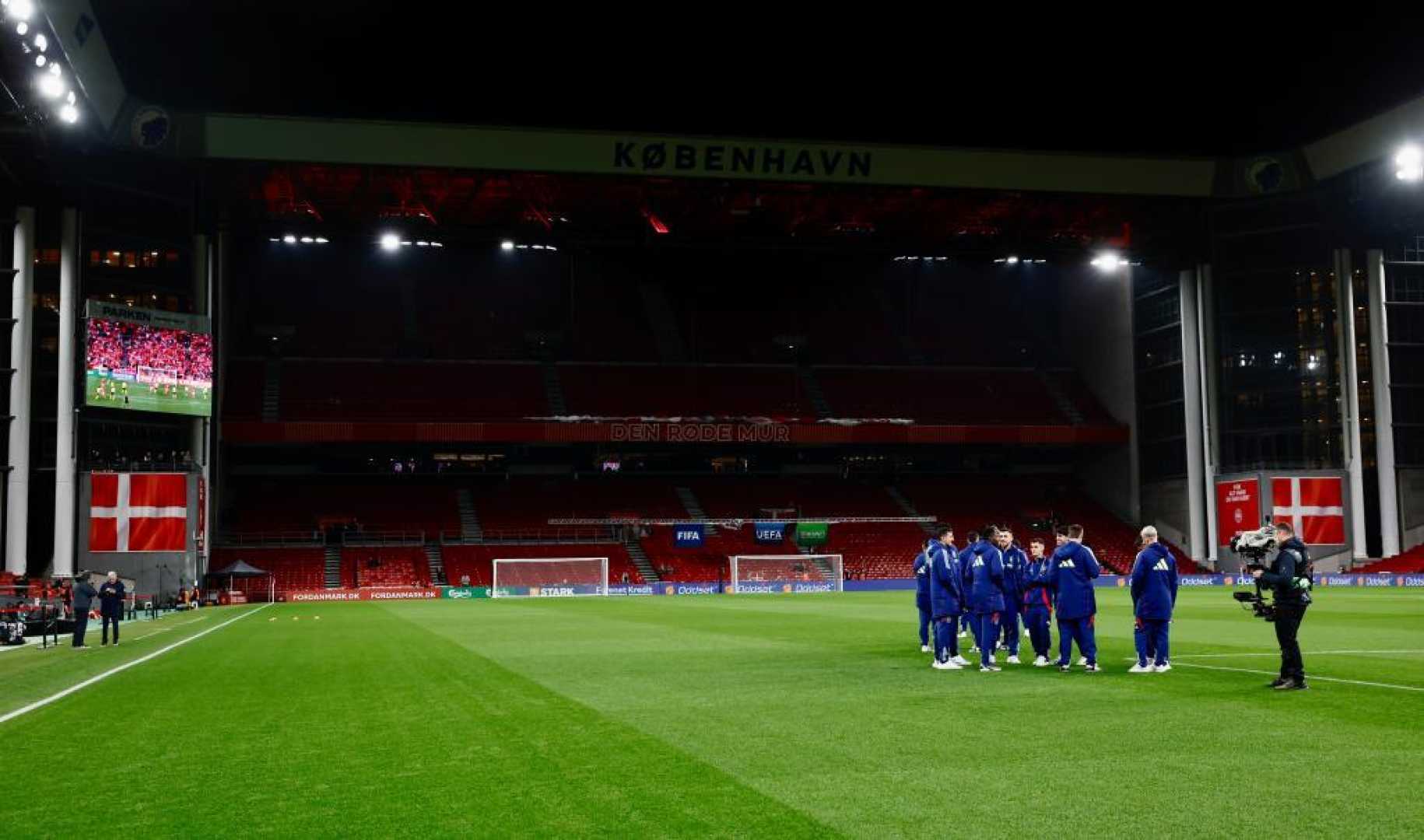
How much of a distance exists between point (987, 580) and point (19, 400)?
3952 cm

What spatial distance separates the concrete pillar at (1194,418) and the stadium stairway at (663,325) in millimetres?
26419

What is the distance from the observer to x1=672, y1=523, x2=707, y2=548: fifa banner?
2356 inches

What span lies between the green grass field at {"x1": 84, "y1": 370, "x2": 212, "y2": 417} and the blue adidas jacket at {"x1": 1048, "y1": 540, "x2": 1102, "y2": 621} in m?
38.9

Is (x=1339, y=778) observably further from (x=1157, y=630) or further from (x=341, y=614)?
(x=341, y=614)

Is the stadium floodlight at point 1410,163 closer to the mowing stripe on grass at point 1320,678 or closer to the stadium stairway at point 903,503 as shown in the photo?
the stadium stairway at point 903,503

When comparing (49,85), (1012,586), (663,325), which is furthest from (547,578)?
(1012,586)

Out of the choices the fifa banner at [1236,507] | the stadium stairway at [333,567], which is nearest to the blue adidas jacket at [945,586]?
the stadium stairway at [333,567]

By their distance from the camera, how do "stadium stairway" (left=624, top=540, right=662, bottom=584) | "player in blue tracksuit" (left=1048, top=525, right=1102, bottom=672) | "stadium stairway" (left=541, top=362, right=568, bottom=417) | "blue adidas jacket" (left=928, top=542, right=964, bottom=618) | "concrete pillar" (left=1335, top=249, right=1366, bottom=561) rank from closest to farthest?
"player in blue tracksuit" (left=1048, top=525, right=1102, bottom=672), "blue adidas jacket" (left=928, top=542, right=964, bottom=618), "concrete pillar" (left=1335, top=249, right=1366, bottom=561), "stadium stairway" (left=624, top=540, right=662, bottom=584), "stadium stairway" (left=541, top=362, right=568, bottom=417)

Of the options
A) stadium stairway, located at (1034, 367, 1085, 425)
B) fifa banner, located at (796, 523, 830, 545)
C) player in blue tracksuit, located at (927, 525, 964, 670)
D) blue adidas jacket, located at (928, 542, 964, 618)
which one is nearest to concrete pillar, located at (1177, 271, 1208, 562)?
stadium stairway, located at (1034, 367, 1085, 425)

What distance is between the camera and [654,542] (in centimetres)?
6047

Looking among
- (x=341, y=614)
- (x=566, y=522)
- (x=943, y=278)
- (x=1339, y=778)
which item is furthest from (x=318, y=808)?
(x=943, y=278)

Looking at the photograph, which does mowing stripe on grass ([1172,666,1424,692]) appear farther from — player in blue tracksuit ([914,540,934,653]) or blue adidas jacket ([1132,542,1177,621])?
player in blue tracksuit ([914,540,934,653])

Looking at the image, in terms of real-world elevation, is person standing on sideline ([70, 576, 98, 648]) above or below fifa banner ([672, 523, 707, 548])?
below

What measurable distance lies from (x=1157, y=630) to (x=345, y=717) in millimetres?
9584
